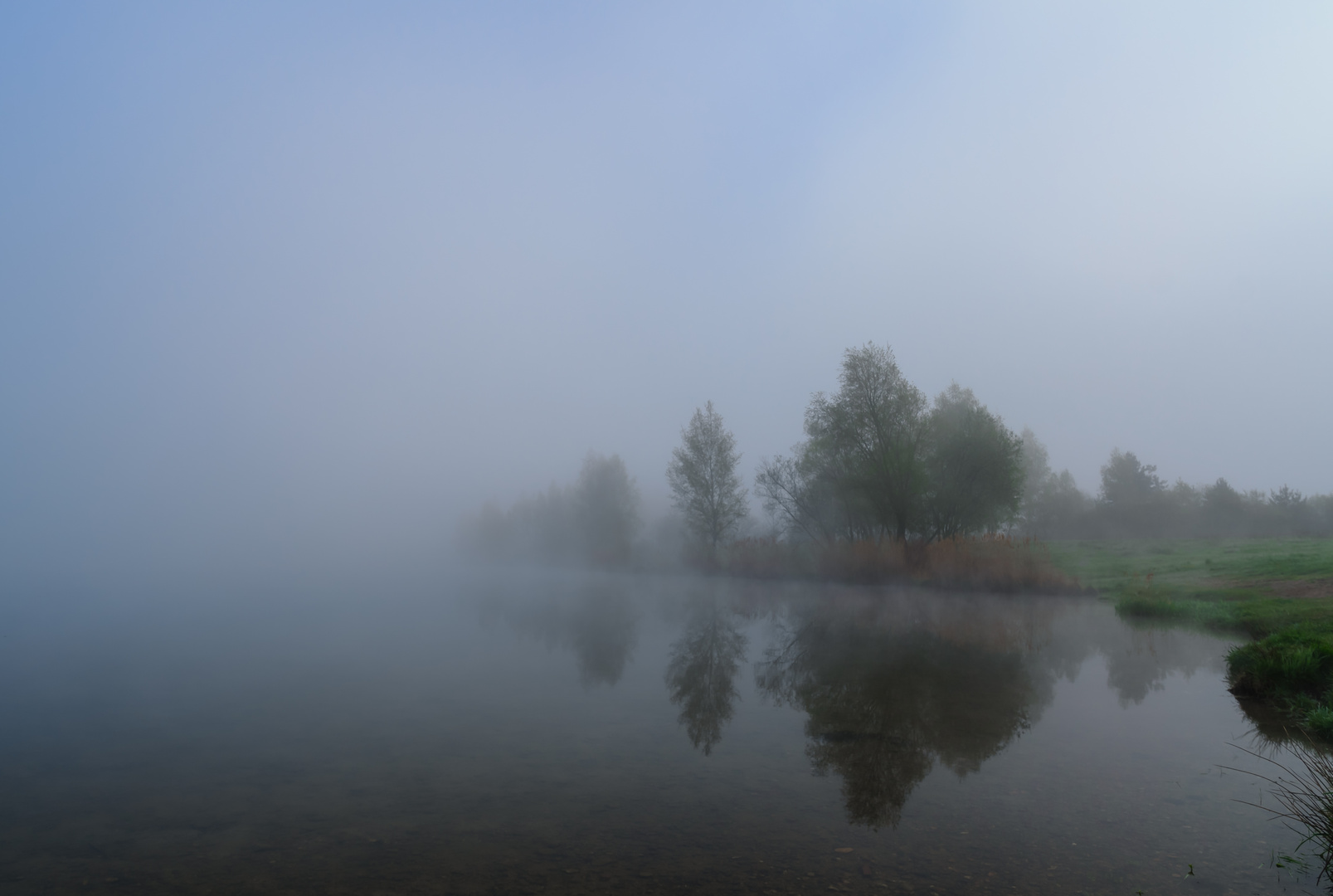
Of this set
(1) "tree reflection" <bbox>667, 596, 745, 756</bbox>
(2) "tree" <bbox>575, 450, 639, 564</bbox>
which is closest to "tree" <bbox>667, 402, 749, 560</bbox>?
(2) "tree" <bbox>575, 450, 639, 564</bbox>

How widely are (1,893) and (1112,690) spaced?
14.9m

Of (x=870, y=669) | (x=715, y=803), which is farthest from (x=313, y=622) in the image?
(x=715, y=803)

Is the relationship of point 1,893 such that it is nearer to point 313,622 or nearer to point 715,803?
point 715,803

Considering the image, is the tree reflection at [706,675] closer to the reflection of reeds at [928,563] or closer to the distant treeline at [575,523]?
the reflection of reeds at [928,563]

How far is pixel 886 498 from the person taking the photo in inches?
1282

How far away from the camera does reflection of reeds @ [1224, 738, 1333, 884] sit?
4.79 m

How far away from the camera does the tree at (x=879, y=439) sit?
32.4 meters

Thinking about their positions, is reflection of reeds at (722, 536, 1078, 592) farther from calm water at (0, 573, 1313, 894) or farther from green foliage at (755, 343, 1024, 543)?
calm water at (0, 573, 1313, 894)

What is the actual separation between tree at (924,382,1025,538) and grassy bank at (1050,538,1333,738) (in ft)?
14.5

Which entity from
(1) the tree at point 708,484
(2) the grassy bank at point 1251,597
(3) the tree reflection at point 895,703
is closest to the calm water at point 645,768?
(3) the tree reflection at point 895,703

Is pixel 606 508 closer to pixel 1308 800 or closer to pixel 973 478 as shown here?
pixel 973 478

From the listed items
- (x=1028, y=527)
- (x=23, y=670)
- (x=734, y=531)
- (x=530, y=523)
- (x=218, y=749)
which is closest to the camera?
(x=218, y=749)

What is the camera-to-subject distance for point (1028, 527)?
55.7 metres

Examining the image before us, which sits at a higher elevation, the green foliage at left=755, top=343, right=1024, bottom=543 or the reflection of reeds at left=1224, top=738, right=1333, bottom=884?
the green foliage at left=755, top=343, right=1024, bottom=543
